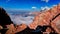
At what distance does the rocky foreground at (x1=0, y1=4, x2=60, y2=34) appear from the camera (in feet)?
15.6

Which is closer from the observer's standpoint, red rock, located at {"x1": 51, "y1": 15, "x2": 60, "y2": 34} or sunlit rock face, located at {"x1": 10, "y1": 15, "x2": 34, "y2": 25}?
red rock, located at {"x1": 51, "y1": 15, "x2": 60, "y2": 34}

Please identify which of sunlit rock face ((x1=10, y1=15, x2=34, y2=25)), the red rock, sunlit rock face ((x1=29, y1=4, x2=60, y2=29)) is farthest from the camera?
sunlit rock face ((x1=10, y1=15, x2=34, y2=25))

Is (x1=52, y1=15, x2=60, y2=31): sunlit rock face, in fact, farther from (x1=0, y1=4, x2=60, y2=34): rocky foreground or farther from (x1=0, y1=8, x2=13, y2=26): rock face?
(x1=0, y1=8, x2=13, y2=26): rock face

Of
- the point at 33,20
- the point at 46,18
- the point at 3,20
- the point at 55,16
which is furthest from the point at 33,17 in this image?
the point at 3,20

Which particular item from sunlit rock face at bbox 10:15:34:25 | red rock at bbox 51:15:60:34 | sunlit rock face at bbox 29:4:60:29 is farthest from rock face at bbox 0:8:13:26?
red rock at bbox 51:15:60:34

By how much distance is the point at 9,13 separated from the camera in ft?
16.6

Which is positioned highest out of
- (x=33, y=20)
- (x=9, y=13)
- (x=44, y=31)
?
(x=9, y=13)

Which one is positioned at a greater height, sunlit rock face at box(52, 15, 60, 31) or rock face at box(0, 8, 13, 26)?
rock face at box(0, 8, 13, 26)

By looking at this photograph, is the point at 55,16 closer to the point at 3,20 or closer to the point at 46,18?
the point at 46,18

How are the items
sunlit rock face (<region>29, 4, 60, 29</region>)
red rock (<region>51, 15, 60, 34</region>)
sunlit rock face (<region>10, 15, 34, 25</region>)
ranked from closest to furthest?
1. red rock (<region>51, 15, 60, 34</region>)
2. sunlit rock face (<region>29, 4, 60, 29</region>)
3. sunlit rock face (<region>10, 15, 34, 25</region>)

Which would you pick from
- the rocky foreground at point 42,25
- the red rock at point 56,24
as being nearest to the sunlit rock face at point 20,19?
the rocky foreground at point 42,25

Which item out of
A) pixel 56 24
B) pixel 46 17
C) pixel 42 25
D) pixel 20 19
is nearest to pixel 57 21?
pixel 56 24

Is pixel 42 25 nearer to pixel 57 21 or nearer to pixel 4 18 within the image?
pixel 57 21

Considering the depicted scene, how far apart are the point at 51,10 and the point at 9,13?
1525 mm
